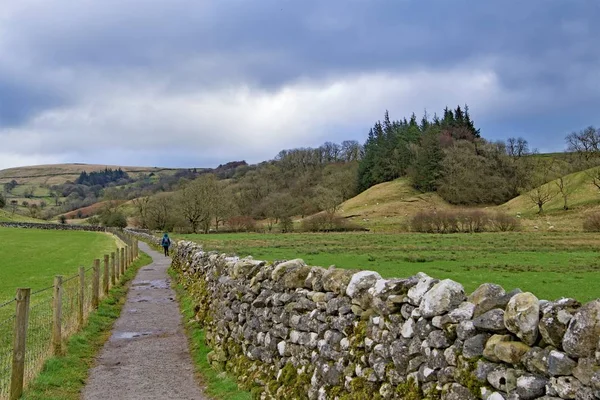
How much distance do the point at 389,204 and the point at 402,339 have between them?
102 m

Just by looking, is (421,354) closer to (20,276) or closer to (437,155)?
(20,276)

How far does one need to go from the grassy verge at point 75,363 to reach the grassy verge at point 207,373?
2265mm

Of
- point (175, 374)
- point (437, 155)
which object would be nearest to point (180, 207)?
point (437, 155)

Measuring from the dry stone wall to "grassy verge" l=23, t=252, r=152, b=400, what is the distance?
9.77 feet

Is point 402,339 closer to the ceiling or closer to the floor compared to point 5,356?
closer to the ceiling

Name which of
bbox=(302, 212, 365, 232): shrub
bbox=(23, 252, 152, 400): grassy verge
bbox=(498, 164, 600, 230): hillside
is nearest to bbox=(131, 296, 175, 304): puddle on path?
bbox=(23, 252, 152, 400): grassy verge

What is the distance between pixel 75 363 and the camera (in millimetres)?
10875

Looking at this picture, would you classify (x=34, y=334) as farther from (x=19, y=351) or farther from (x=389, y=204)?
(x=389, y=204)

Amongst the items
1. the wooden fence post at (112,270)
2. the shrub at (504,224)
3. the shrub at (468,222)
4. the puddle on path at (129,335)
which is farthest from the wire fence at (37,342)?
the shrub at (504,224)

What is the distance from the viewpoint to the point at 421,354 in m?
4.96

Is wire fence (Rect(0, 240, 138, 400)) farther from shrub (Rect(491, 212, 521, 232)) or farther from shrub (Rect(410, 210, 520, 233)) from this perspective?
shrub (Rect(491, 212, 521, 232))

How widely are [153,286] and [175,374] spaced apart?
13707 mm

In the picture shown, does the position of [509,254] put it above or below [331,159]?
below

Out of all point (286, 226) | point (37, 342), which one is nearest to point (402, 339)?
point (37, 342)
